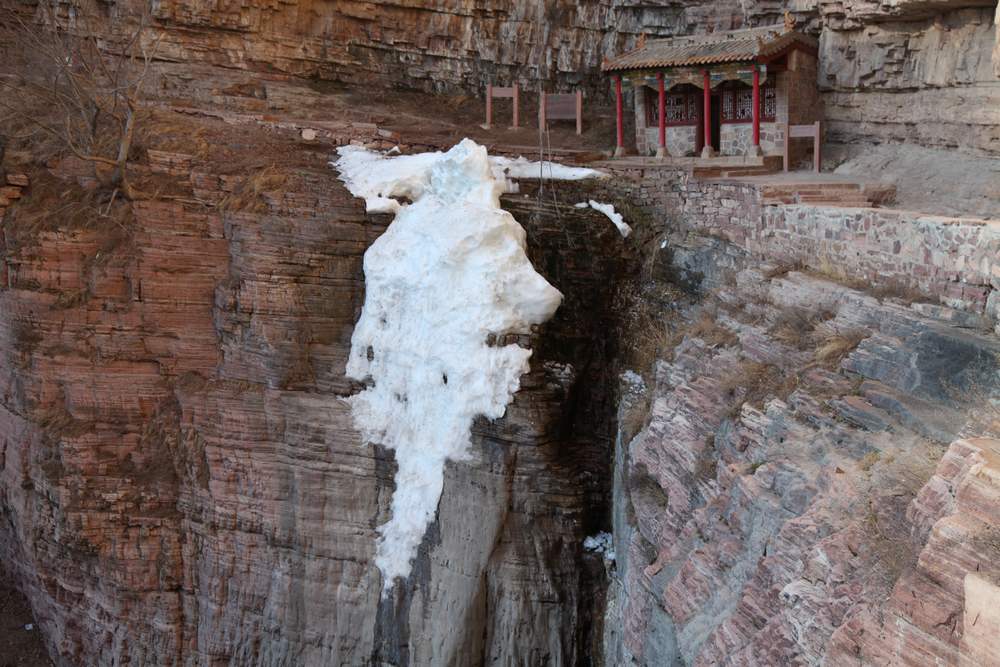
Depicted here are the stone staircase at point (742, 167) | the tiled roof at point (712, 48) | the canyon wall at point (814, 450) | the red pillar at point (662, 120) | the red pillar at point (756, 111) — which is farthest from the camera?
the red pillar at point (662, 120)

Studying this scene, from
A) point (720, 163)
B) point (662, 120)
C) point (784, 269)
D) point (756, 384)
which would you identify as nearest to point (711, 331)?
point (784, 269)

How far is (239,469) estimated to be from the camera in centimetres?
1580

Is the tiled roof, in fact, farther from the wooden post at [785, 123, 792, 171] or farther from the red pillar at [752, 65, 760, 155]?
the wooden post at [785, 123, 792, 171]

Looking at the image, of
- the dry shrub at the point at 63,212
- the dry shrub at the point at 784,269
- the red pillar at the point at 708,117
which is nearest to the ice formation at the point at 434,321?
the dry shrub at the point at 784,269

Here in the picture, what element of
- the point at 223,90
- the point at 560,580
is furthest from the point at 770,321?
the point at 223,90

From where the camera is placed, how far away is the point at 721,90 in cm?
2002

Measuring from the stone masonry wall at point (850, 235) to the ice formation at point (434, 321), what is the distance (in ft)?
8.81

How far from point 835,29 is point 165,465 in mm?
15426

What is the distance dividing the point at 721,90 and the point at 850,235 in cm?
982

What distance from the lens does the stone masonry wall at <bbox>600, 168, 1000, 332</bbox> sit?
885 cm

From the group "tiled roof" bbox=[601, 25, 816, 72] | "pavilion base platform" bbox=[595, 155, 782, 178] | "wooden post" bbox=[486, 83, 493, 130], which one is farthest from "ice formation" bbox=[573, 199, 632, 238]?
"wooden post" bbox=[486, 83, 493, 130]

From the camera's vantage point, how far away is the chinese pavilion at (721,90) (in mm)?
18578

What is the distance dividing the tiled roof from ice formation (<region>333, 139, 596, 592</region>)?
5.45m

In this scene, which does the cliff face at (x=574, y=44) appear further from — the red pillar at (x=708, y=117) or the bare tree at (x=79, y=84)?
the red pillar at (x=708, y=117)
